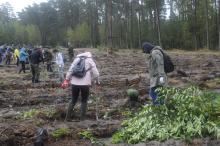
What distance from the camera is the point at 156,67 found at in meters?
12.8

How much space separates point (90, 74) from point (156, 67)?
69.8 inches

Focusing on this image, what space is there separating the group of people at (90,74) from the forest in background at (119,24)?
172 feet

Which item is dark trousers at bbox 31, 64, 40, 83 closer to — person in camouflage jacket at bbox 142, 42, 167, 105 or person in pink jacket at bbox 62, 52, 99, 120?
person in pink jacket at bbox 62, 52, 99, 120

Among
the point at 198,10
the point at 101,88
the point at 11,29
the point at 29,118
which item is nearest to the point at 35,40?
the point at 11,29

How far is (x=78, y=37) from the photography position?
3752 inches

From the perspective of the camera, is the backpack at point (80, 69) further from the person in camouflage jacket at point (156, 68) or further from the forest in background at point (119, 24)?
the forest in background at point (119, 24)

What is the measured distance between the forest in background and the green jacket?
53048 mm

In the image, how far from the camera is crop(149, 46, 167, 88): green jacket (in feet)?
41.5

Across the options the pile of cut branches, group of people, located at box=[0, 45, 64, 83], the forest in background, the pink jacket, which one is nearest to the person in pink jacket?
the pink jacket

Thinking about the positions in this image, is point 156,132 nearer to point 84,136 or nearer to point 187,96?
point 187,96

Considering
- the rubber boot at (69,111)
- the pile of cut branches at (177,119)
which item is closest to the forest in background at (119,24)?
the rubber boot at (69,111)

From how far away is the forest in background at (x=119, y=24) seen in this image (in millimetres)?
76000

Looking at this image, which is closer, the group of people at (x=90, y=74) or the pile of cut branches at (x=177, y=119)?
the pile of cut branches at (x=177, y=119)

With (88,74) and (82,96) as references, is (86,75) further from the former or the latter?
(82,96)
